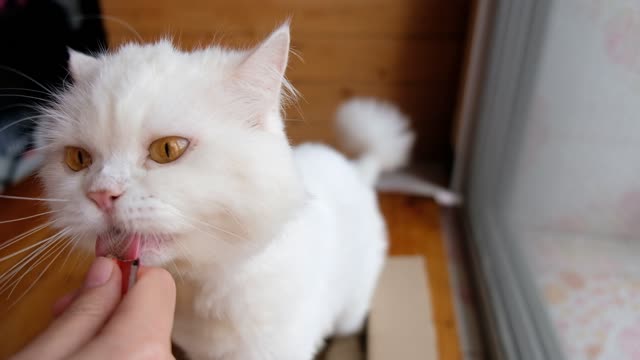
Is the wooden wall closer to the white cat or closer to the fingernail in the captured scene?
the white cat

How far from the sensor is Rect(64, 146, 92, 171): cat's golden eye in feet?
2.03

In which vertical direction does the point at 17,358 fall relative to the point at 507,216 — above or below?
above

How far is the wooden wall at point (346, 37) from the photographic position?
5.57 feet

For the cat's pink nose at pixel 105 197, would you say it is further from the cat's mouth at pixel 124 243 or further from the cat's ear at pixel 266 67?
the cat's ear at pixel 266 67

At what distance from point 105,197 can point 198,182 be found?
0.10 m

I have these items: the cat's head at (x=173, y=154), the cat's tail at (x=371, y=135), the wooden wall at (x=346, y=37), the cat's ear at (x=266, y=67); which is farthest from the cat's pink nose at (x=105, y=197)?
the wooden wall at (x=346, y=37)

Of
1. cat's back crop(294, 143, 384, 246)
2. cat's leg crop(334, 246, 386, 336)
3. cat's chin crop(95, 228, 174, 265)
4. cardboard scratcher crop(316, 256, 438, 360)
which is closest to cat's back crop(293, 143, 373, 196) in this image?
cat's back crop(294, 143, 384, 246)

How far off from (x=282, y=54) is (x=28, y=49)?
1.27m

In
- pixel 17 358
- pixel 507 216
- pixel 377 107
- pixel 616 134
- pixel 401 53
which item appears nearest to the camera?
pixel 17 358

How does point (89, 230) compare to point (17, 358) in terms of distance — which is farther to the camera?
point (89, 230)

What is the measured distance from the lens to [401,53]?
1.76 m

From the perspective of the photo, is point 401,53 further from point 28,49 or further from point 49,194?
point 49,194

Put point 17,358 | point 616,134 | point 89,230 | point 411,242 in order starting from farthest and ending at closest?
1. point 411,242
2. point 616,134
3. point 89,230
4. point 17,358

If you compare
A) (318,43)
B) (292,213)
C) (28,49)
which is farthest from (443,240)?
(28,49)
